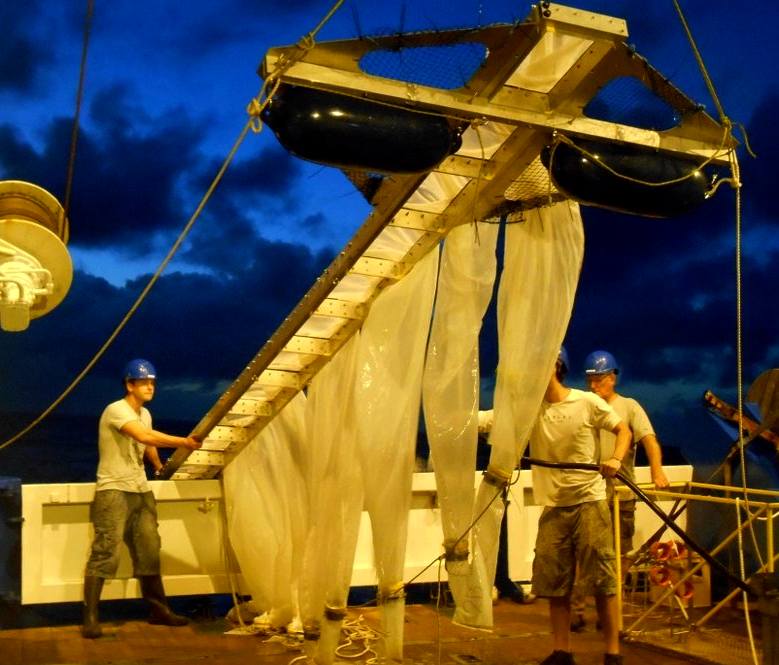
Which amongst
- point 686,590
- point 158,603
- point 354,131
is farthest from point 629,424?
point 354,131

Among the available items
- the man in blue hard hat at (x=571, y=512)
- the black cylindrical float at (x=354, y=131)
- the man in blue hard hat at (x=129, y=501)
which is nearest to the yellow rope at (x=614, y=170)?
the black cylindrical float at (x=354, y=131)

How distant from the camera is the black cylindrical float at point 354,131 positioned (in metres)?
4.02

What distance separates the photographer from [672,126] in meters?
4.71

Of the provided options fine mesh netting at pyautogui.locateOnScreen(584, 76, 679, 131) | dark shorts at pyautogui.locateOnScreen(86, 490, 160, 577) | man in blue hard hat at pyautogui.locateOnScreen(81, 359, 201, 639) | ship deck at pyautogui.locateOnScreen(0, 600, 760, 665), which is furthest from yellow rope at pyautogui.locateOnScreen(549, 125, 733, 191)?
dark shorts at pyautogui.locateOnScreen(86, 490, 160, 577)

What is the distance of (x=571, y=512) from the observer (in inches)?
221

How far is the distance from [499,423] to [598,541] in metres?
0.93

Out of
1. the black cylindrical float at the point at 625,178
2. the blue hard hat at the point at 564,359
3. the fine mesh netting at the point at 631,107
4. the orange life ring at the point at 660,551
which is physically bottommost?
the orange life ring at the point at 660,551

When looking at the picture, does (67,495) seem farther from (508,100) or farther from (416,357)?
(508,100)

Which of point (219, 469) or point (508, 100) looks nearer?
point (508, 100)

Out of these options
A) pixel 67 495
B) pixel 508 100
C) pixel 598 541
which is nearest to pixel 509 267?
pixel 508 100

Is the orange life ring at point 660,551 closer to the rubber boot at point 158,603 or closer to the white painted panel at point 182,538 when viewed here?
the white painted panel at point 182,538

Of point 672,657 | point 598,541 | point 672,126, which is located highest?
point 672,126

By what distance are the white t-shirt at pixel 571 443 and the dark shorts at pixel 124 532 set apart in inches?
114

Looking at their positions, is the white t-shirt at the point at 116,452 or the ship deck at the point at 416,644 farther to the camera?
the white t-shirt at the point at 116,452
